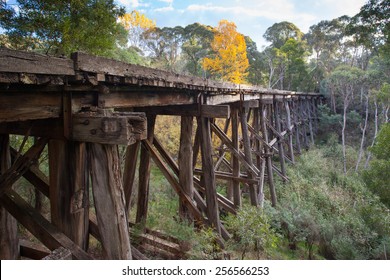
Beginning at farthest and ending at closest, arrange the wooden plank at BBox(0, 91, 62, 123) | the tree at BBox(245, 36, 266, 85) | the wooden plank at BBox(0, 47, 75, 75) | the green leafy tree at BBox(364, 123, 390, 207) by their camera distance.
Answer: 1. the tree at BBox(245, 36, 266, 85)
2. the green leafy tree at BBox(364, 123, 390, 207)
3. the wooden plank at BBox(0, 91, 62, 123)
4. the wooden plank at BBox(0, 47, 75, 75)

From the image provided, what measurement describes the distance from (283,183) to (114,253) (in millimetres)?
8471

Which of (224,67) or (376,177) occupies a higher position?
(224,67)

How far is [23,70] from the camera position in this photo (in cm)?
129

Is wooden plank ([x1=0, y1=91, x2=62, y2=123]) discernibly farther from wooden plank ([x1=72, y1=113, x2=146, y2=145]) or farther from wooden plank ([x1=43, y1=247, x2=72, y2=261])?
wooden plank ([x1=43, y1=247, x2=72, y2=261])

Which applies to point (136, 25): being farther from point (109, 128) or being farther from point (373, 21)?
point (109, 128)

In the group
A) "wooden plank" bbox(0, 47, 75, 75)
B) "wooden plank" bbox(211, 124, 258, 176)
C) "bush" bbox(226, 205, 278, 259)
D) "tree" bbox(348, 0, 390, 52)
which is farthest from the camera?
"tree" bbox(348, 0, 390, 52)

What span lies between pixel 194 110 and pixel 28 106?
2.59m

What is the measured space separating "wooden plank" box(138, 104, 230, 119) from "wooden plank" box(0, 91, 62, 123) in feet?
7.11

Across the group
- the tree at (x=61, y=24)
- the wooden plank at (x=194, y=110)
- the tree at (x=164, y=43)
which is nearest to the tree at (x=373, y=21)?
the wooden plank at (x=194, y=110)

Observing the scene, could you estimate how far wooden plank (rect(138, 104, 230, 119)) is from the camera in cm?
384

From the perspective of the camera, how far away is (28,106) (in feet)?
5.08

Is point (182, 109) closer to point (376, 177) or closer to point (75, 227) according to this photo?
point (75, 227)

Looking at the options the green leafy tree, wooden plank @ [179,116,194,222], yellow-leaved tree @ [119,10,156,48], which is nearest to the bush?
wooden plank @ [179,116,194,222]

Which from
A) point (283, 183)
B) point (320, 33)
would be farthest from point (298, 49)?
point (283, 183)
